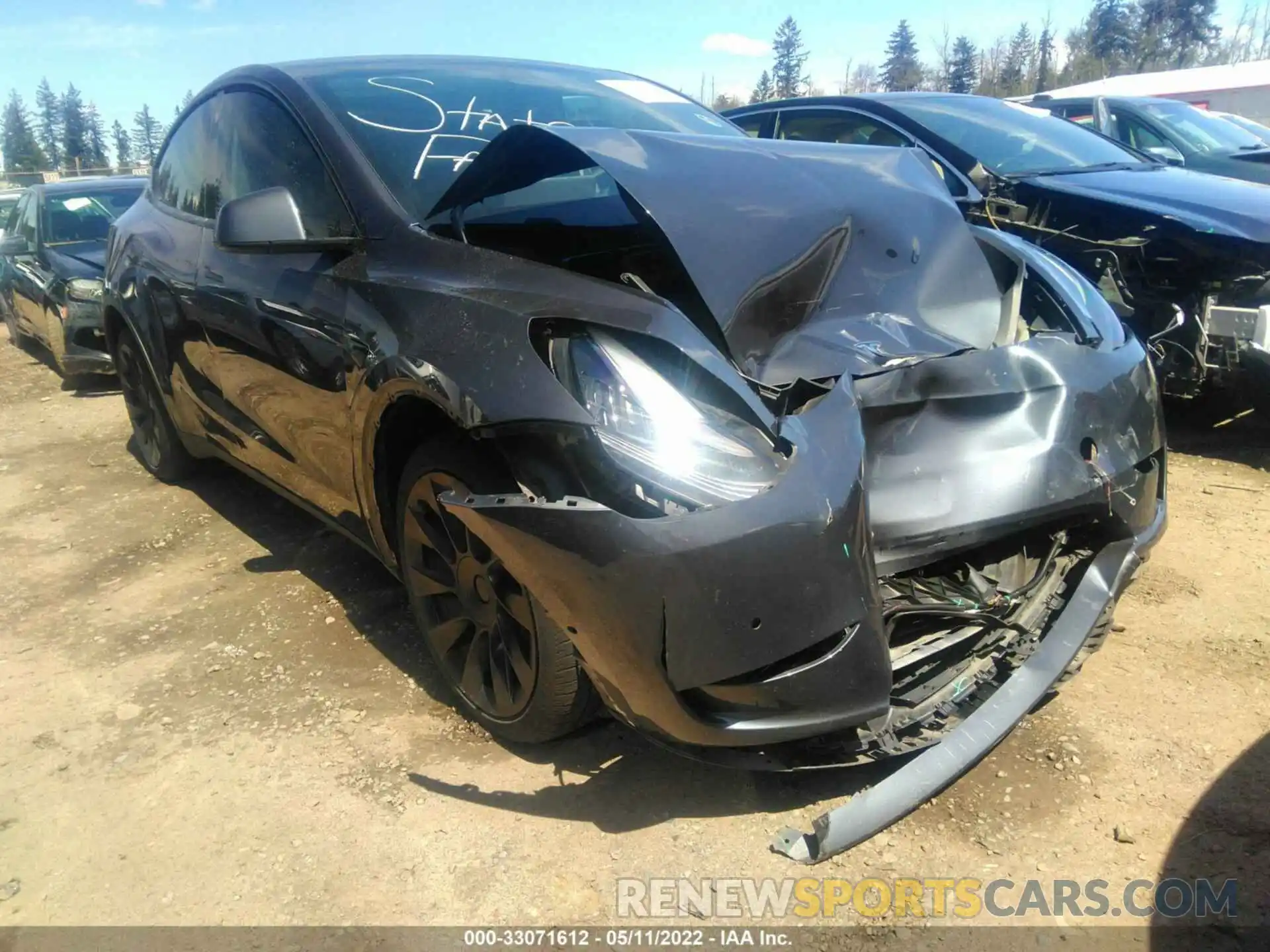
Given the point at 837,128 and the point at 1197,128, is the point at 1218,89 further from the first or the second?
the point at 837,128

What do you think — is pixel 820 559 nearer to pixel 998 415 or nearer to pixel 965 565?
pixel 965 565

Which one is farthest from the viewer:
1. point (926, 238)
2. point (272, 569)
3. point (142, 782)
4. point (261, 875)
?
point (272, 569)

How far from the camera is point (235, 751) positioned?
8.58 feet

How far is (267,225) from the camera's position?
2678 mm

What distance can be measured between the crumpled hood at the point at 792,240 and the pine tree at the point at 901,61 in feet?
218

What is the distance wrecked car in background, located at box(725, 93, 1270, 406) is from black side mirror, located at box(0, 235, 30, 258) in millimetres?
6759

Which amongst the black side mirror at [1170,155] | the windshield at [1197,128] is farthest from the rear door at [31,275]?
the windshield at [1197,128]

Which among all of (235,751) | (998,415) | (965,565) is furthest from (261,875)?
(998,415)

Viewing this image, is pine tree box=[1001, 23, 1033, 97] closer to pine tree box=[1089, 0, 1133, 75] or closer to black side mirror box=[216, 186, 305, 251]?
pine tree box=[1089, 0, 1133, 75]

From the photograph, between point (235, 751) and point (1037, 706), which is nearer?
point (1037, 706)

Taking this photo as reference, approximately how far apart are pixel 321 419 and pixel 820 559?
1.63m

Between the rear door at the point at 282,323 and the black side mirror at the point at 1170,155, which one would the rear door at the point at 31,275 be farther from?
the black side mirror at the point at 1170,155

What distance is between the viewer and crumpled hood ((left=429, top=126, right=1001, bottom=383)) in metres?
2.33

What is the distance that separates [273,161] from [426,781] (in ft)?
6.75
